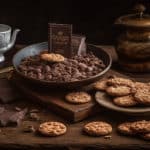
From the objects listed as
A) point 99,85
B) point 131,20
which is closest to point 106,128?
point 99,85

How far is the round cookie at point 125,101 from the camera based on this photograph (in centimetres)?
147

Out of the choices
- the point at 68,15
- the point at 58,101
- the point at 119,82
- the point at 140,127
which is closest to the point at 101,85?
the point at 119,82

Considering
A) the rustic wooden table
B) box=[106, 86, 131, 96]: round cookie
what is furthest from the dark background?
the rustic wooden table

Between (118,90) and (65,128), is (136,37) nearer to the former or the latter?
(118,90)

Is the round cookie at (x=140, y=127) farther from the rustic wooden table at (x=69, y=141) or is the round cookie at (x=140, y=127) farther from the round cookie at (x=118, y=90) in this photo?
the round cookie at (x=118, y=90)

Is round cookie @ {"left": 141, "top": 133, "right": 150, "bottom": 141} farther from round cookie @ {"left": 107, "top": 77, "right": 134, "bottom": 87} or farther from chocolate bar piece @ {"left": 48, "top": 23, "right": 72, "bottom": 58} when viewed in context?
chocolate bar piece @ {"left": 48, "top": 23, "right": 72, "bottom": 58}

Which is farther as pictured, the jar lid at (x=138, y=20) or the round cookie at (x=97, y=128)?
the jar lid at (x=138, y=20)

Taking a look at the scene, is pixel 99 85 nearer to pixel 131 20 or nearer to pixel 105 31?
pixel 131 20

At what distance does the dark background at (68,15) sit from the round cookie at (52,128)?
82 cm

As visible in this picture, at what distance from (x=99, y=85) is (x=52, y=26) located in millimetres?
282

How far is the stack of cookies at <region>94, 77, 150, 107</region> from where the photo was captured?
1468mm

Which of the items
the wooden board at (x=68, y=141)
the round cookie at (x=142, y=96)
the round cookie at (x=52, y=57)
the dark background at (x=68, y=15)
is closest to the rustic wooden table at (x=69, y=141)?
the wooden board at (x=68, y=141)

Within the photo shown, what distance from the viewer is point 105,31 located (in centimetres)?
219

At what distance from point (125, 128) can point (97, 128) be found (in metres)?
0.08
